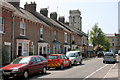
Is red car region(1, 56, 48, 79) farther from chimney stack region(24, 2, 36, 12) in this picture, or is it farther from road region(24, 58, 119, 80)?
chimney stack region(24, 2, 36, 12)

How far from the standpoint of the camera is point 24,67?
1227 centimetres

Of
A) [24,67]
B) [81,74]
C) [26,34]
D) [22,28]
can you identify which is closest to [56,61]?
[81,74]

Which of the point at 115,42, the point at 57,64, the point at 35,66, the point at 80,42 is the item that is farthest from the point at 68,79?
the point at 115,42

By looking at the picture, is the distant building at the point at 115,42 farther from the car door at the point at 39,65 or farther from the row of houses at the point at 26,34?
the car door at the point at 39,65

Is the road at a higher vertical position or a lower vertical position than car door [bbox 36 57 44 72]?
lower

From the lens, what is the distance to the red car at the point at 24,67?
38.8ft

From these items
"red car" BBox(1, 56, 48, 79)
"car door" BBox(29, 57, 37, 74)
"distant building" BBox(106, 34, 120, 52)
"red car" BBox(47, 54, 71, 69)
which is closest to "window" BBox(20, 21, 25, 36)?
"red car" BBox(47, 54, 71, 69)

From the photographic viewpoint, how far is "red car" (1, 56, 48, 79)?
11.8 metres

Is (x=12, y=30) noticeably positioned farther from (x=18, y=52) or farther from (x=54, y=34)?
(x=54, y=34)

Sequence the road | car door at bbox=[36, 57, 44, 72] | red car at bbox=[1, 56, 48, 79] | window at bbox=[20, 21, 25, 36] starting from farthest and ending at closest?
window at bbox=[20, 21, 25, 36] < car door at bbox=[36, 57, 44, 72] < the road < red car at bbox=[1, 56, 48, 79]

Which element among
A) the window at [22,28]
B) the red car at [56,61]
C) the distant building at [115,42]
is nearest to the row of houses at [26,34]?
the window at [22,28]

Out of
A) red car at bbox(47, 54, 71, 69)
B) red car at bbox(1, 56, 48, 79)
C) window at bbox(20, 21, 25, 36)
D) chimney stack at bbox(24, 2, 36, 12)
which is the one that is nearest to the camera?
red car at bbox(1, 56, 48, 79)

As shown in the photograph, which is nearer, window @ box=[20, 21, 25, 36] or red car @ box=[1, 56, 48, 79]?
red car @ box=[1, 56, 48, 79]

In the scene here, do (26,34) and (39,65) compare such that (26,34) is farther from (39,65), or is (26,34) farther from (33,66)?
(33,66)
